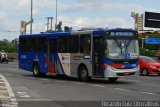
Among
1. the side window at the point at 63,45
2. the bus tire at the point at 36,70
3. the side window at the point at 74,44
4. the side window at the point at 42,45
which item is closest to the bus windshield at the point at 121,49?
the side window at the point at 74,44

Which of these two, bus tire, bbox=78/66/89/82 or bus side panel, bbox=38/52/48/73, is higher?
bus side panel, bbox=38/52/48/73

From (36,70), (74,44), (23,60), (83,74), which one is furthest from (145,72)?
(83,74)

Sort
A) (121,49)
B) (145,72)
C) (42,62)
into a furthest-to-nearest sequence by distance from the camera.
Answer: (145,72) < (42,62) < (121,49)

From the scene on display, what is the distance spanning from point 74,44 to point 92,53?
2036 mm

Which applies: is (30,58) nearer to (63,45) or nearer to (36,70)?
(36,70)

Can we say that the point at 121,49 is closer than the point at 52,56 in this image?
Yes

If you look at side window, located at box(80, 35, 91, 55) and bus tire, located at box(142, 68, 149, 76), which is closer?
side window, located at box(80, 35, 91, 55)

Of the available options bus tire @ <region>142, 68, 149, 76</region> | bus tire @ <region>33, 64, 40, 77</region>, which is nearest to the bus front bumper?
bus tire @ <region>33, 64, 40, 77</region>

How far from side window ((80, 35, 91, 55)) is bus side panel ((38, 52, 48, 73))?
14.5 feet

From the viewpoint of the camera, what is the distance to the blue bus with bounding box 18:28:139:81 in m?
23.6

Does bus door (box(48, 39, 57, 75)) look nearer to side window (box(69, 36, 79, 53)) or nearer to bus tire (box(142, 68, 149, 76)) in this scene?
→ side window (box(69, 36, 79, 53))

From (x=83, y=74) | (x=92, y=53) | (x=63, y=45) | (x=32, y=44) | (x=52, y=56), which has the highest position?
(x=32, y=44)

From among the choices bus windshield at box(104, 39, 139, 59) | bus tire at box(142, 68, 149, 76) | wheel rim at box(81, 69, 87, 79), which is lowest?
bus tire at box(142, 68, 149, 76)

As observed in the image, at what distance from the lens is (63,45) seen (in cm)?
2709
